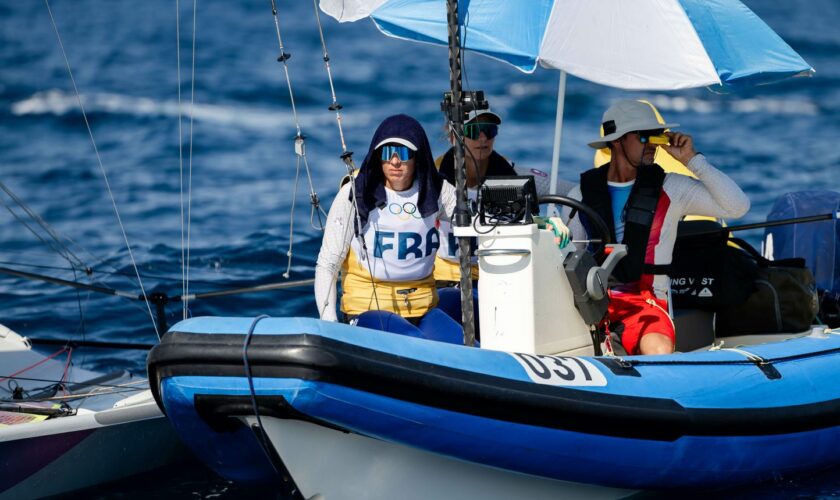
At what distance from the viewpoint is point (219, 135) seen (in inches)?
605

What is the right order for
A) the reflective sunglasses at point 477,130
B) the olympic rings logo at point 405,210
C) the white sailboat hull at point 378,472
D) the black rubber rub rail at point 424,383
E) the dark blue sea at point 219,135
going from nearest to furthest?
the black rubber rub rail at point 424,383 < the white sailboat hull at point 378,472 < the olympic rings logo at point 405,210 < the reflective sunglasses at point 477,130 < the dark blue sea at point 219,135

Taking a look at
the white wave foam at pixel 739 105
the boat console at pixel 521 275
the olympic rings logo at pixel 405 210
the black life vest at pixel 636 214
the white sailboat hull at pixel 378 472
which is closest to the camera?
the white sailboat hull at pixel 378 472

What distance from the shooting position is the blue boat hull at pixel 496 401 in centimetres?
385

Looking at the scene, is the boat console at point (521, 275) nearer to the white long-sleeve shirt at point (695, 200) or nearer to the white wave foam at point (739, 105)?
the white long-sleeve shirt at point (695, 200)

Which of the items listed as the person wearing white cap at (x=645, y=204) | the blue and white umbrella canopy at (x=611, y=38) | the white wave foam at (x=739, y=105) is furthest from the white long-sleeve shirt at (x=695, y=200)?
the white wave foam at (x=739, y=105)

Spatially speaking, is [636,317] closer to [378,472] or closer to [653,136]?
[653,136]

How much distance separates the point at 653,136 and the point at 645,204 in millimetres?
289

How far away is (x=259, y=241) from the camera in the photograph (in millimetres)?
9969

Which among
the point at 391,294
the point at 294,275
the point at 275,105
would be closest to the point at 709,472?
the point at 391,294

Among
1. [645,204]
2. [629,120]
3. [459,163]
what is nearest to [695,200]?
[645,204]

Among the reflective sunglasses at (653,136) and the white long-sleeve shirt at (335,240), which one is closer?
the white long-sleeve shirt at (335,240)

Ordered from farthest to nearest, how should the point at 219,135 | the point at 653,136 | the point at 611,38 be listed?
the point at 219,135 → the point at 653,136 → the point at 611,38

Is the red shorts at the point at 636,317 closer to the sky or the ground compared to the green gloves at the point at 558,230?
closer to the ground

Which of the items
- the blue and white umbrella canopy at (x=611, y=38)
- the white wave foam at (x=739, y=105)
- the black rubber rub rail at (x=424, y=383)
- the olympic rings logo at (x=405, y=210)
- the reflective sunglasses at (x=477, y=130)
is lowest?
the black rubber rub rail at (x=424, y=383)
